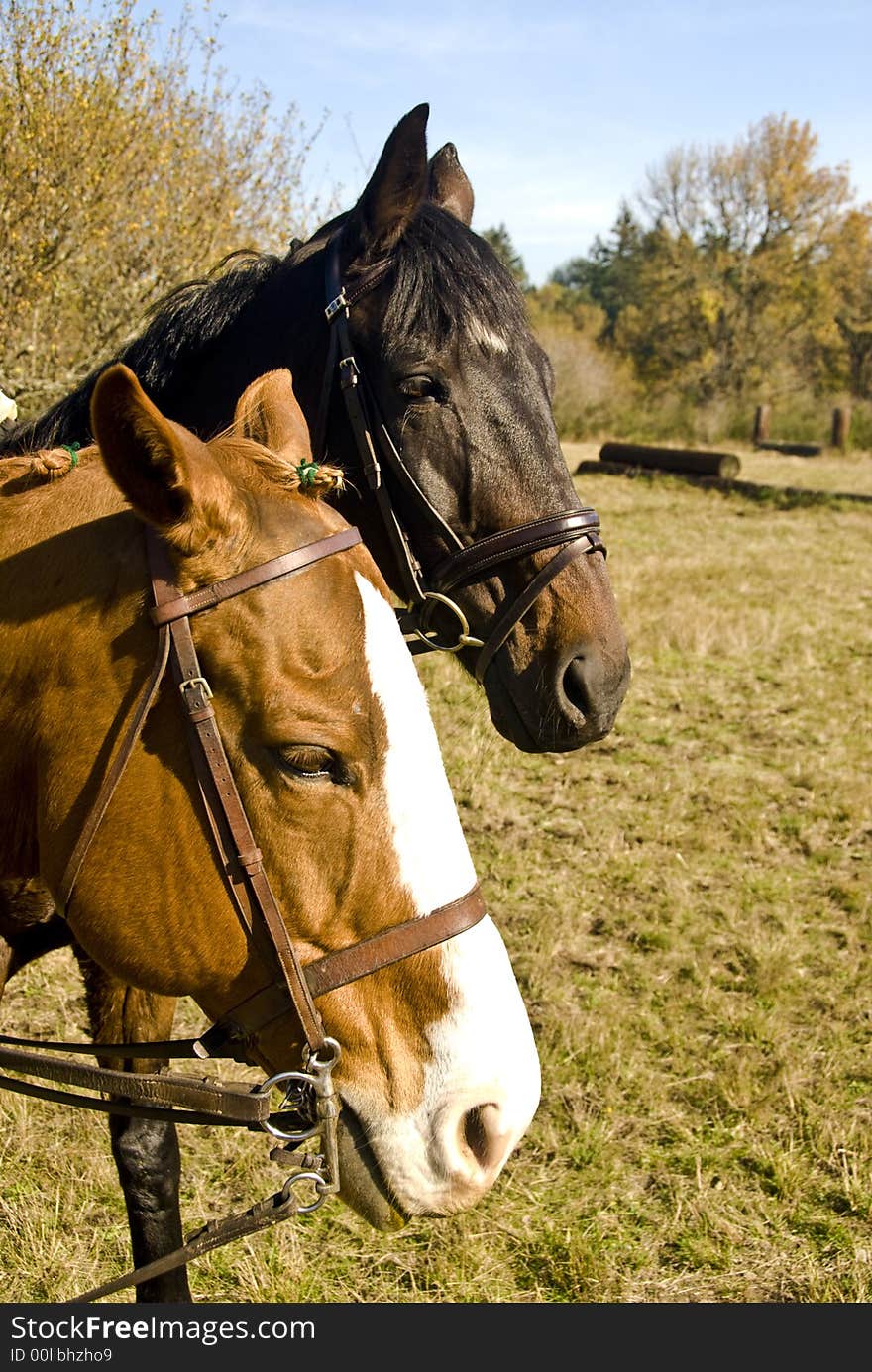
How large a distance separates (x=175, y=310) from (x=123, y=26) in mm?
8424

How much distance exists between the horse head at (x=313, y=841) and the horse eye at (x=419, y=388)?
4.36 feet

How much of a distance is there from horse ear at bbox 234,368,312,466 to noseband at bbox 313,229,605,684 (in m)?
0.86

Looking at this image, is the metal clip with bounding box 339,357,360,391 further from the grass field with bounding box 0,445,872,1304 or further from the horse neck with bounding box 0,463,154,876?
the grass field with bounding box 0,445,872,1304

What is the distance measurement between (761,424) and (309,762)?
32489 millimetres

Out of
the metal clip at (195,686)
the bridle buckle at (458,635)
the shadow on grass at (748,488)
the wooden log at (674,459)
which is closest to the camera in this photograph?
the metal clip at (195,686)

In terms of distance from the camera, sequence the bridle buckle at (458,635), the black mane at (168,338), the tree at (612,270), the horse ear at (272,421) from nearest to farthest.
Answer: the horse ear at (272,421) < the black mane at (168,338) < the bridle buckle at (458,635) < the tree at (612,270)

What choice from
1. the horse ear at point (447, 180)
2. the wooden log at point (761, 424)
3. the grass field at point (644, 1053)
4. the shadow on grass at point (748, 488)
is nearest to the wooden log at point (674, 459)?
the shadow on grass at point (748, 488)

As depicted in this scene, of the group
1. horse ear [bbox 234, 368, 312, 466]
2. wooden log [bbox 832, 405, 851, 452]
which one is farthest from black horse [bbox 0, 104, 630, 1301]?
wooden log [bbox 832, 405, 851, 452]

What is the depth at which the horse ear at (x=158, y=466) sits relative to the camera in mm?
1453

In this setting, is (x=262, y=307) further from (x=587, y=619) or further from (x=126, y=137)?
(x=126, y=137)

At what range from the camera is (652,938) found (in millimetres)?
4617

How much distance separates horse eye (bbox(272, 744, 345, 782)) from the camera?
1.58 metres

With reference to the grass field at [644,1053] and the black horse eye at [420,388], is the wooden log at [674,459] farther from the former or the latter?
the black horse eye at [420,388]

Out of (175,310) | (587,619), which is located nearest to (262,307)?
(175,310)
